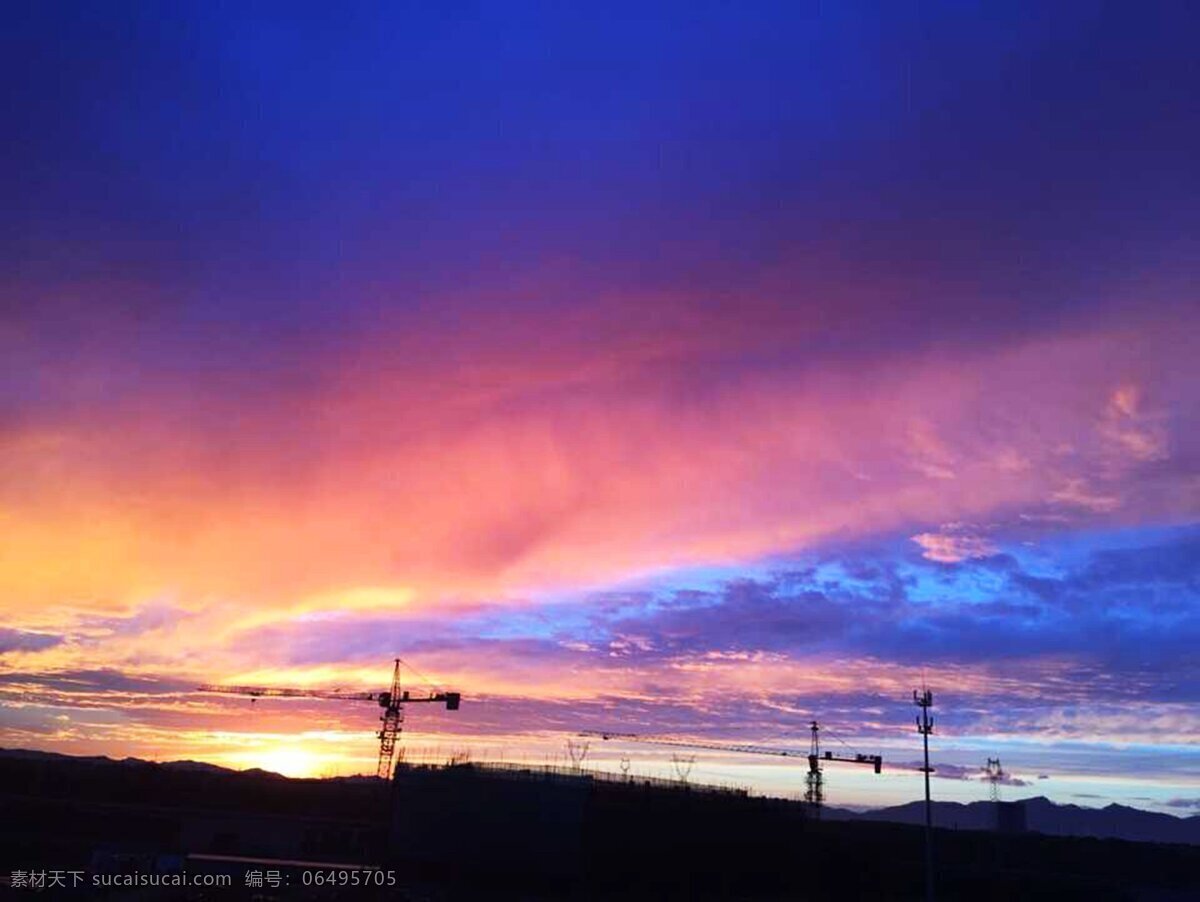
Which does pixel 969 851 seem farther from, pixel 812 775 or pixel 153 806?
pixel 153 806

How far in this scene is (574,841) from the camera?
75125 mm

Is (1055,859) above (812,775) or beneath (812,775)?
beneath

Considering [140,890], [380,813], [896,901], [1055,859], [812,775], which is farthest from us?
[812,775]

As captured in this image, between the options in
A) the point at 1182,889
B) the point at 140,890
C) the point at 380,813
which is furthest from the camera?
the point at 380,813

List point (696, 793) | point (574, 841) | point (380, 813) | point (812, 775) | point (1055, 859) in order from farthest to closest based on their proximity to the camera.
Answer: point (812, 775) < point (1055, 859) < point (380, 813) < point (696, 793) < point (574, 841)

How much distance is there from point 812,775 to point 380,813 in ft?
245

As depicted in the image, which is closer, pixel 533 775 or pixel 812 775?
pixel 533 775

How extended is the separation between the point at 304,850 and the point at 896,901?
5285cm

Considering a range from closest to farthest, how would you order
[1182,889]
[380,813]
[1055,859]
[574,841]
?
[574,841] < [1182,889] < [380,813] < [1055,859]

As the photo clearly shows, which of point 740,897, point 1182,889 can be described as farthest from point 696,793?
point 1182,889

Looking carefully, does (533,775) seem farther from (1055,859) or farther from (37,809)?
(1055,859)

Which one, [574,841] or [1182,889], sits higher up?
[574,841]

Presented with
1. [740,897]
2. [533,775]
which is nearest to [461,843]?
[533,775]

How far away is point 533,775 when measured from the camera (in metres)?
82.8
